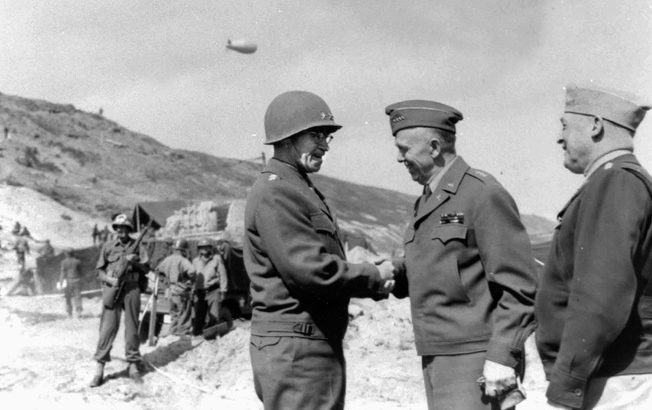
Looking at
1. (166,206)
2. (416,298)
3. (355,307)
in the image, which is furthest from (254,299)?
(166,206)

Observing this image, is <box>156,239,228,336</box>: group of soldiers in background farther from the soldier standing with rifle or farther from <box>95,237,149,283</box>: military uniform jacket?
<box>95,237,149,283</box>: military uniform jacket

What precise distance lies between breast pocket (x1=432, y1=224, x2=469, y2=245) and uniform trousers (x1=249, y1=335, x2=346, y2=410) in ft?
2.65

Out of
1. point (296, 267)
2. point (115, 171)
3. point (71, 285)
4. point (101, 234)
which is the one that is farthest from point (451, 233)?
point (115, 171)

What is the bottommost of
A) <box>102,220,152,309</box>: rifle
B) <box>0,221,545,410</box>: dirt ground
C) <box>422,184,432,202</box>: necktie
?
<box>0,221,545,410</box>: dirt ground

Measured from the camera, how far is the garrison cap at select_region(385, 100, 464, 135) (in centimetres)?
391

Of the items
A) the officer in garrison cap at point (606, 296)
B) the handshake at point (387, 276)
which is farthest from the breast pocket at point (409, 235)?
the officer in garrison cap at point (606, 296)

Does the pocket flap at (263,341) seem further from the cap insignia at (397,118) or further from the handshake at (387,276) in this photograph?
the cap insignia at (397,118)

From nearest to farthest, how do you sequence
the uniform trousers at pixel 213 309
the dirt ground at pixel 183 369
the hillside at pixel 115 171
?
1. the dirt ground at pixel 183 369
2. the uniform trousers at pixel 213 309
3. the hillside at pixel 115 171

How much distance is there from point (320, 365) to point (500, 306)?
98 cm

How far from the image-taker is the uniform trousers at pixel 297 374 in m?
3.82

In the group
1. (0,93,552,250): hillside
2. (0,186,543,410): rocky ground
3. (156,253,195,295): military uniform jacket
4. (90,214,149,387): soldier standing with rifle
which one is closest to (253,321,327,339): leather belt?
(0,186,543,410): rocky ground

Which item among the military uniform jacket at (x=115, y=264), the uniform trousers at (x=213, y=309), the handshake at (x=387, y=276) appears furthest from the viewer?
the uniform trousers at (x=213, y=309)

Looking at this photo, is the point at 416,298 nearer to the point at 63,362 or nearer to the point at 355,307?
the point at 63,362

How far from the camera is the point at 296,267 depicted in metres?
3.78
